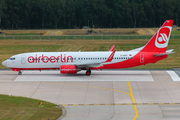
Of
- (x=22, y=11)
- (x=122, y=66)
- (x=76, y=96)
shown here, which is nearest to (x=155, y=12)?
(x=22, y=11)

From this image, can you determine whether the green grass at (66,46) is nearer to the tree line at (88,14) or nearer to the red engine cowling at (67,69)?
the red engine cowling at (67,69)

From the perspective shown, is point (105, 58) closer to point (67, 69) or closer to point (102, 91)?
point (67, 69)

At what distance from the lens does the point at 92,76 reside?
43.1 metres

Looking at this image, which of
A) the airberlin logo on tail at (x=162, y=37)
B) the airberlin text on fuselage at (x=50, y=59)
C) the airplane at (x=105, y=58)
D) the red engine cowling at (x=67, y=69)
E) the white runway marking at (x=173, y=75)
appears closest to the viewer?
the white runway marking at (x=173, y=75)

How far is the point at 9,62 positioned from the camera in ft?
144

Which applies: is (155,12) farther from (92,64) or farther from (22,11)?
(92,64)

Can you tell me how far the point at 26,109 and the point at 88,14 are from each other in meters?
119

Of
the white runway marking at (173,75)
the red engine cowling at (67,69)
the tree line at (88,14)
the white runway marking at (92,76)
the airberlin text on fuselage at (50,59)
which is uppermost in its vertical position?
the tree line at (88,14)

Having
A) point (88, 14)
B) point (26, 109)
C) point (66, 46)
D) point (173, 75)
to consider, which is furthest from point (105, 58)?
point (88, 14)

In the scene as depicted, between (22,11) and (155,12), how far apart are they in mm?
63145

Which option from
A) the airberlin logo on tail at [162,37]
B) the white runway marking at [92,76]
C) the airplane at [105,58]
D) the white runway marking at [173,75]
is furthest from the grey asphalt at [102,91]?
the airberlin logo on tail at [162,37]

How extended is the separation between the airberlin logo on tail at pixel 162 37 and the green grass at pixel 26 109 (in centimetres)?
2104

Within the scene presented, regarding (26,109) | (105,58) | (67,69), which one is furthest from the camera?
(105,58)

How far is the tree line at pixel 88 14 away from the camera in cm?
14200
